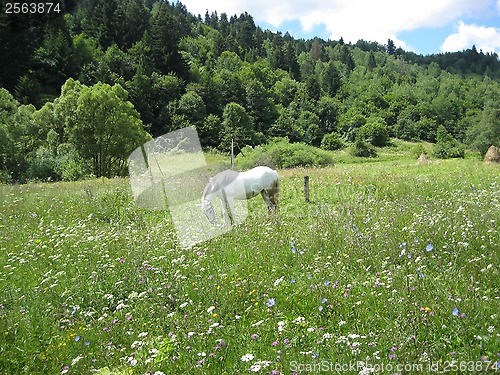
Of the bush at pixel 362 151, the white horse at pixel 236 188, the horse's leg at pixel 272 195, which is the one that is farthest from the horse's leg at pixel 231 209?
the bush at pixel 362 151

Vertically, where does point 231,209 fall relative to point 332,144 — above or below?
above

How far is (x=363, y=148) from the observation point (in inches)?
3839

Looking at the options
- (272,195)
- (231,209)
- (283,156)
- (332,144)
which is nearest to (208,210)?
(231,209)

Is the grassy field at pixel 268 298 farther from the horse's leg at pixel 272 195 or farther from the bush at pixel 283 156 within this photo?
the bush at pixel 283 156

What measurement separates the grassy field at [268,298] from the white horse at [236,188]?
1.48m

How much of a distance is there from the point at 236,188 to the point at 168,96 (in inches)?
3742

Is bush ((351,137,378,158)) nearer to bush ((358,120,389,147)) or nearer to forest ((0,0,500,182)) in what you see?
forest ((0,0,500,182))

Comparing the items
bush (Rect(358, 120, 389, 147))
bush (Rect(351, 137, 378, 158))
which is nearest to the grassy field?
bush (Rect(351, 137, 378, 158))

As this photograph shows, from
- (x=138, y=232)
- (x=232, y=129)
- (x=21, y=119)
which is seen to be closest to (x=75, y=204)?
(x=138, y=232)

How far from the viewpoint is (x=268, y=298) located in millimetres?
5176

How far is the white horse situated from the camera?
1072cm

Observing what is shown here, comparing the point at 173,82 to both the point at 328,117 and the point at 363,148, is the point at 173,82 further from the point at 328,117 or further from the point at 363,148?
the point at 328,117

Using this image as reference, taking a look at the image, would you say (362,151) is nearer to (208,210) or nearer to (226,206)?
(226,206)

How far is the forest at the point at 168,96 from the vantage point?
35.0m
